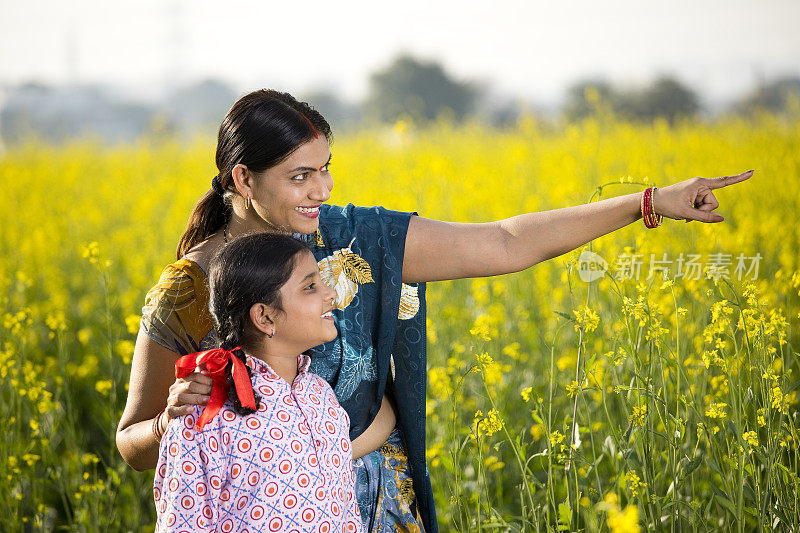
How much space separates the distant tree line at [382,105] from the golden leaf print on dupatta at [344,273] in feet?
1.41

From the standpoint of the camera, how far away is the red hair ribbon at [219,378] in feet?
4.33

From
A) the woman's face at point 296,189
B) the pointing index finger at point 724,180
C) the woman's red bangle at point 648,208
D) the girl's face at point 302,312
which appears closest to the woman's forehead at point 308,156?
the woman's face at point 296,189

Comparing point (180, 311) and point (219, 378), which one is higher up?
point (180, 311)

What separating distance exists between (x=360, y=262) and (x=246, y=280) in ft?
1.39

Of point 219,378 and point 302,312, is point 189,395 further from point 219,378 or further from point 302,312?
point 302,312

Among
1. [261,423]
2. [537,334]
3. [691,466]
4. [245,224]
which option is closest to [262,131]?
[245,224]

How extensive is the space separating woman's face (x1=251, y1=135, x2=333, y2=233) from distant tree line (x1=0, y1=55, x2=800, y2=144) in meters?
0.30

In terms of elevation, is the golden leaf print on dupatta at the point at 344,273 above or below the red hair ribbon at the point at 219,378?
above

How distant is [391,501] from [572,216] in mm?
819

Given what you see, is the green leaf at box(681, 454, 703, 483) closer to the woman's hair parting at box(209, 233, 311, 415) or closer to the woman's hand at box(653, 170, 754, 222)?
the woman's hand at box(653, 170, 754, 222)

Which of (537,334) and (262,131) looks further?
(537,334)

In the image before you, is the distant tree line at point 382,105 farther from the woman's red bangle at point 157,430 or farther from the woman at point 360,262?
the woman's red bangle at point 157,430

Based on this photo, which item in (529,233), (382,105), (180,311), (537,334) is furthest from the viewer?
(382,105)

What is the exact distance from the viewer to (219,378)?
1342mm
